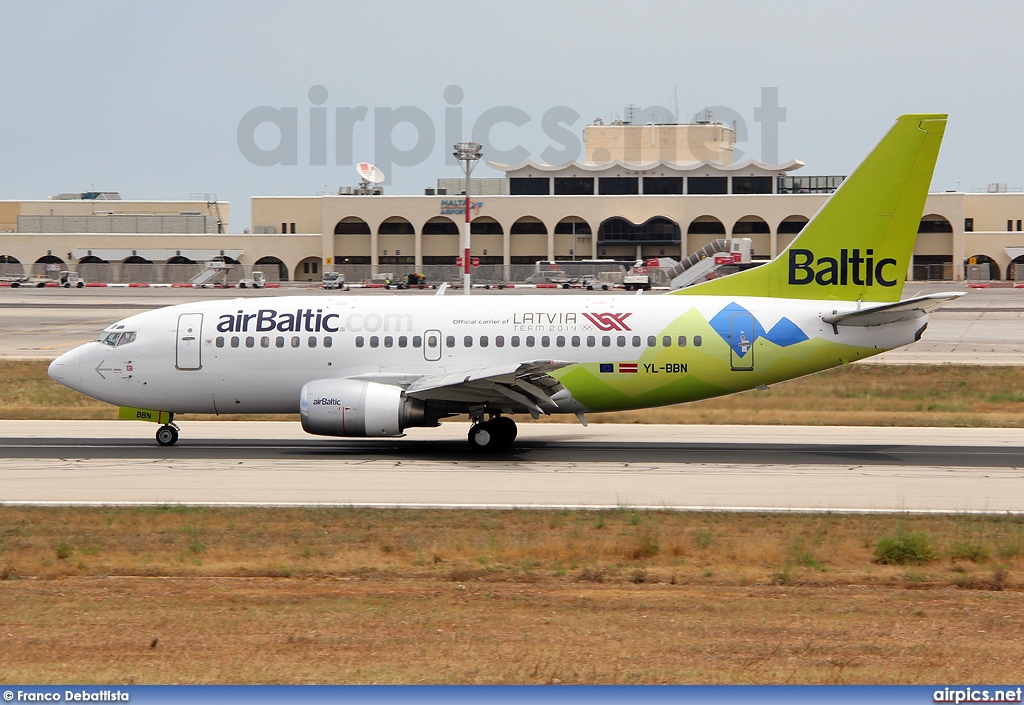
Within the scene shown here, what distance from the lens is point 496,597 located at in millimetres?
15133

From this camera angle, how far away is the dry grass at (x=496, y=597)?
1173cm

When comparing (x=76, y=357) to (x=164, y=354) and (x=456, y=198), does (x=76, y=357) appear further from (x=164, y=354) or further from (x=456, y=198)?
(x=456, y=198)

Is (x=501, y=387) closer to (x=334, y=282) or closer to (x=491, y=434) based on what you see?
(x=491, y=434)

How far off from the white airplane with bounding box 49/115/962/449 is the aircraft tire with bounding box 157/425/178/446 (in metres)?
0.05

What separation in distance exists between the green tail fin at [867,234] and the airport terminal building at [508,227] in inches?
3676

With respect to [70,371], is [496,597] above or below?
below

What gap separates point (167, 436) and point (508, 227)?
9865cm

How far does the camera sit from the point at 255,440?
3097 centimetres

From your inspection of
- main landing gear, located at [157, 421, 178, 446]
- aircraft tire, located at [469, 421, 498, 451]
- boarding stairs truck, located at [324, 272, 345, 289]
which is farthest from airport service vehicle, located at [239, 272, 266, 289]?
aircraft tire, located at [469, 421, 498, 451]

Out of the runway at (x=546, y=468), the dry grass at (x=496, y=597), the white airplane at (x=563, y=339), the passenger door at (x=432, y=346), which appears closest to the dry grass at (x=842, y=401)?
the runway at (x=546, y=468)

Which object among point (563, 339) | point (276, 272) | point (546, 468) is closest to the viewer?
point (546, 468)

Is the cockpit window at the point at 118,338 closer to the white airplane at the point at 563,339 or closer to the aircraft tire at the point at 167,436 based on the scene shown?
the white airplane at the point at 563,339

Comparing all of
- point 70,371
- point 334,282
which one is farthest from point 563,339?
point 334,282

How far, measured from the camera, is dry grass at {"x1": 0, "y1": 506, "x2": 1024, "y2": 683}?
38.5 ft
